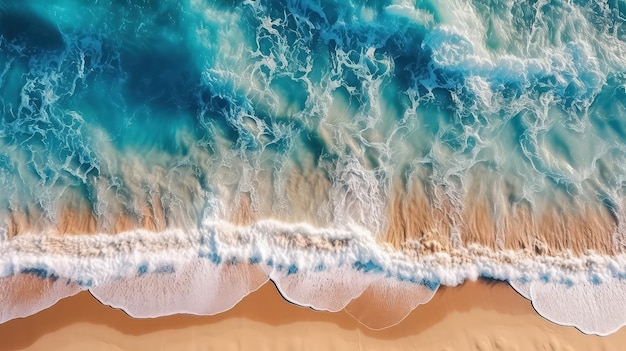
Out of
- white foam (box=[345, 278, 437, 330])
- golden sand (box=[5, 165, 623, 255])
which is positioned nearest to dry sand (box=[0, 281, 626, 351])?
white foam (box=[345, 278, 437, 330])

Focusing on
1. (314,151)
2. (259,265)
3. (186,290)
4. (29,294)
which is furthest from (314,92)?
(29,294)

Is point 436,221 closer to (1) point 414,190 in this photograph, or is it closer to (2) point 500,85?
(1) point 414,190

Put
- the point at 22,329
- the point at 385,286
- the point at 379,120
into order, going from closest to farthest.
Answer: the point at 22,329
the point at 385,286
the point at 379,120

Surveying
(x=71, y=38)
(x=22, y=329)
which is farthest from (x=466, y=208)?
(x=71, y=38)

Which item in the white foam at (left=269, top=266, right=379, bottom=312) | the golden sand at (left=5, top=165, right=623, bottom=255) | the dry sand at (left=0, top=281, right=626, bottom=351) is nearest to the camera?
the dry sand at (left=0, top=281, right=626, bottom=351)

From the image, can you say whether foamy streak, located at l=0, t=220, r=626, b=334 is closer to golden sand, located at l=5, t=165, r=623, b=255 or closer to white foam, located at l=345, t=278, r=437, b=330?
white foam, located at l=345, t=278, r=437, b=330

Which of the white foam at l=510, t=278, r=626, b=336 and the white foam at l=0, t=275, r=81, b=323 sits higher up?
the white foam at l=510, t=278, r=626, b=336
